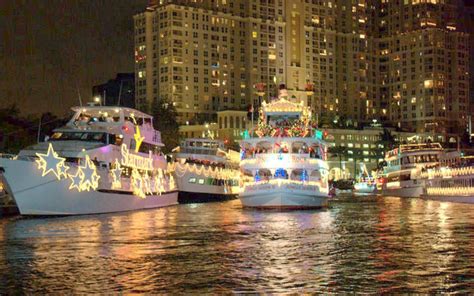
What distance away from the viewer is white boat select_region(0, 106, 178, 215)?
4719cm

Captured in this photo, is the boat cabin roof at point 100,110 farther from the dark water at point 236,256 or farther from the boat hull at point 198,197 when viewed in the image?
the boat hull at point 198,197

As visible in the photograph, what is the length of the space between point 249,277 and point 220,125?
551 feet

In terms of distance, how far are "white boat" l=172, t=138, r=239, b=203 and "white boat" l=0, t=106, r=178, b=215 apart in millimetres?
13283

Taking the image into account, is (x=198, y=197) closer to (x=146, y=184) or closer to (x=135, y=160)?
(x=146, y=184)

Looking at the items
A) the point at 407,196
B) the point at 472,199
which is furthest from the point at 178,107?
the point at 472,199

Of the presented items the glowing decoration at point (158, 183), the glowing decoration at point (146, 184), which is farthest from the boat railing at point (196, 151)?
the glowing decoration at point (146, 184)

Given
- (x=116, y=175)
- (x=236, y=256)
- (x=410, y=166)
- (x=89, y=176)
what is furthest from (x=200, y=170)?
(x=236, y=256)

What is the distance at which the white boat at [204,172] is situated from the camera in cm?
8425

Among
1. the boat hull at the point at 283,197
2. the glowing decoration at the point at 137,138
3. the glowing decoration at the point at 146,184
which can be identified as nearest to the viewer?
the boat hull at the point at 283,197

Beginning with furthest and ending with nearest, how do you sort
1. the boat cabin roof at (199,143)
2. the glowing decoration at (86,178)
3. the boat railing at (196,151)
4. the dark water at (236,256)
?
the boat cabin roof at (199,143), the boat railing at (196,151), the glowing decoration at (86,178), the dark water at (236,256)

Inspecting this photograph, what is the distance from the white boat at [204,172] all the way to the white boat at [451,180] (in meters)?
27.7

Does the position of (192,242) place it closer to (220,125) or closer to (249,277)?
(249,277)

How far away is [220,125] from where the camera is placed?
19012 centimetres

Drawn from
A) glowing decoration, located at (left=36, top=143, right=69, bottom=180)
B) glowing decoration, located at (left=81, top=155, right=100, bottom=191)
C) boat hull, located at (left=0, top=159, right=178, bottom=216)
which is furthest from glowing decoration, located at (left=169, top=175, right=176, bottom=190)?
glowing decoration, located at (left=36, top=143, right=69, bottom=180)
